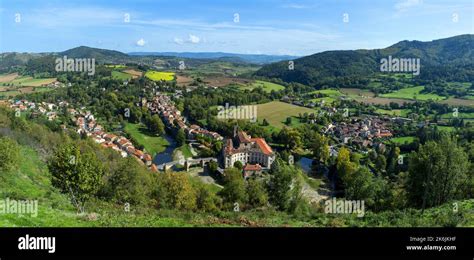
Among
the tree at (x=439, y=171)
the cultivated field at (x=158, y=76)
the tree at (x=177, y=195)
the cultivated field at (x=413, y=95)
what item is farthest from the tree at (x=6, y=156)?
the cultivated field at (x=158, y=76)

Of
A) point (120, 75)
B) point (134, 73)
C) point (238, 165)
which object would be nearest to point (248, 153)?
point (238, 165)

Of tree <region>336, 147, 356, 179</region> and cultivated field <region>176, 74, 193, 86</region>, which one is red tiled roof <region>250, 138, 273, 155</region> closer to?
tree <region>336, 147, 356, 179</region>

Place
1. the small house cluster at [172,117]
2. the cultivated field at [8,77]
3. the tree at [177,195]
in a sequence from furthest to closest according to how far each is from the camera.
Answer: the cultivated field at [8,77] → the small house cluster at [172,117] → the tree at [177,195]

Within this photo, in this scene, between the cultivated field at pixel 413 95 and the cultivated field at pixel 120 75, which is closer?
the cultivated field at pixel 413 95

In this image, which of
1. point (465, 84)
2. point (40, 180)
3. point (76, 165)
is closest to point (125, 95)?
point (40, 180)

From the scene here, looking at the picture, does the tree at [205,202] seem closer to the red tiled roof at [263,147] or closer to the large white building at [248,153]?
the large white building at [248,153]
